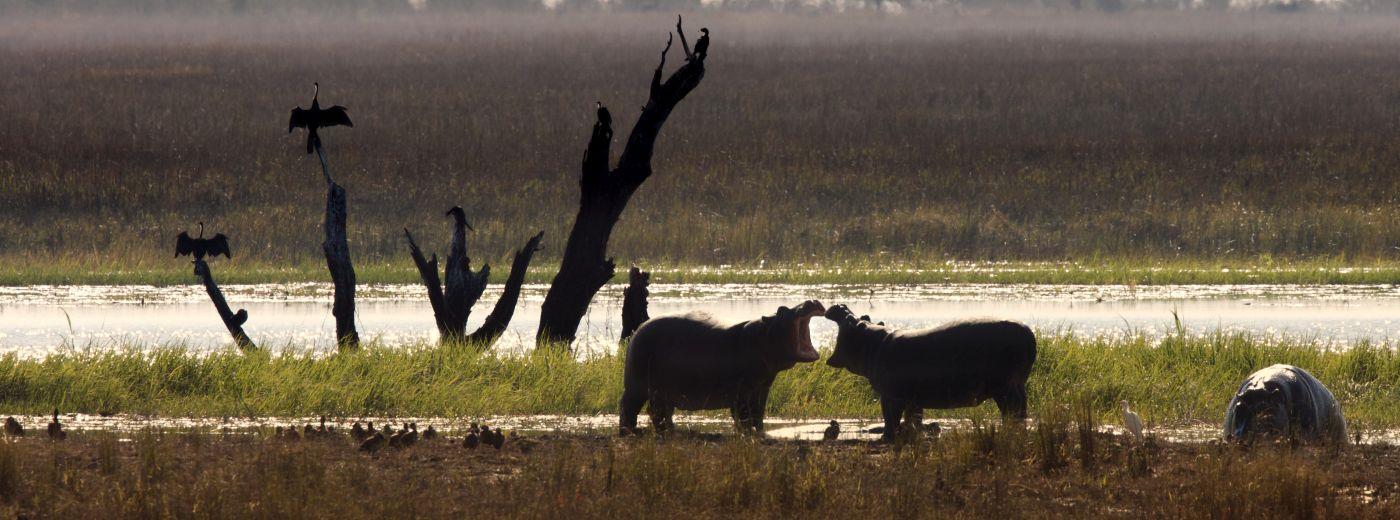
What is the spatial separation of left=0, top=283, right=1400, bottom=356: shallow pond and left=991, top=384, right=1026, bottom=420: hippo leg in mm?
6808

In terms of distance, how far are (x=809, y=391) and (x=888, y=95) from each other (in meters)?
39.4

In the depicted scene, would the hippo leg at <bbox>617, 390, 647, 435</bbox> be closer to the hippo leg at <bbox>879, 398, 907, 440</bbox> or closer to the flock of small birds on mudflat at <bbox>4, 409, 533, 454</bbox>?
the flock of small birds on mudflat at <bbox>4, 409, 533, 454</bbox>

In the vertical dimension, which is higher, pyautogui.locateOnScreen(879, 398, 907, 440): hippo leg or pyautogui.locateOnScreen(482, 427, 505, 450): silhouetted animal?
pyautogui.locateOnScreen(879, 398, 907, 440): hippo leg

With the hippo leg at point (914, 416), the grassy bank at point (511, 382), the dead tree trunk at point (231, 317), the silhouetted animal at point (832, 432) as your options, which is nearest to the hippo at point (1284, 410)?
the hippo leg at point (914, 416)

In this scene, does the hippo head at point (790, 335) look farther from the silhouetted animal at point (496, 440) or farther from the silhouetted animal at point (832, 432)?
the silhouetted animal at point (496, 440)

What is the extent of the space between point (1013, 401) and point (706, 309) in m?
7.89

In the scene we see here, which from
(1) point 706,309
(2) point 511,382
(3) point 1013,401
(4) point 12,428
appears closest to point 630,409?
(3) point 1013,401

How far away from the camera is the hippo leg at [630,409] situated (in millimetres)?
10719

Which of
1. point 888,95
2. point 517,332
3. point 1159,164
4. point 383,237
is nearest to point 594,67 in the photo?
point 888,95

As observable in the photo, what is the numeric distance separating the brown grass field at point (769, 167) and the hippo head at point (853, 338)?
16119 mm

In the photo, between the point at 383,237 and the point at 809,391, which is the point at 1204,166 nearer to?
the point at 383,237

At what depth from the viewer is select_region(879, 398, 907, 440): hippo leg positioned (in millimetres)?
10297

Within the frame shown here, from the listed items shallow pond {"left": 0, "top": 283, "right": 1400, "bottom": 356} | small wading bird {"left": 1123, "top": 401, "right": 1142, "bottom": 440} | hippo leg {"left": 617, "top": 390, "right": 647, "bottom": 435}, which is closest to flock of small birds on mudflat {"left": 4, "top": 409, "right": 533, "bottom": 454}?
hippo leg {"left": 617, "top": 390, "right": 647, "bottom": 435}

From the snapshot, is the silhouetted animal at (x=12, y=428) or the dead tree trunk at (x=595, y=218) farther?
the dead tree trunk at (x=595, y=218)
